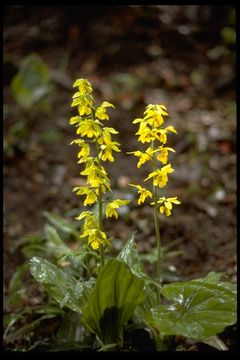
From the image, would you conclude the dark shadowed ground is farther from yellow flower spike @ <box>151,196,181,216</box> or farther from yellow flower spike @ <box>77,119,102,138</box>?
yellow flower spike @ <box>77,119,102,138</box>

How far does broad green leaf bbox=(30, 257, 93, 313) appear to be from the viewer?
246 centimetres

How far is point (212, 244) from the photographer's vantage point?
13.4 feet

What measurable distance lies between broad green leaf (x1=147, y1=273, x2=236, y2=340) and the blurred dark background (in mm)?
1186

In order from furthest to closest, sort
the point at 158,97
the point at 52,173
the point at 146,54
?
the point at 146,54 → the point at 158,97 → the point at 52,173

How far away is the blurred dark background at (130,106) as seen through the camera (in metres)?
4.37

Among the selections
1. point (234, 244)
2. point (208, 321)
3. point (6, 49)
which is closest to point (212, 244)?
point (234, 244)

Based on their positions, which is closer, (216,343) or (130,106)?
(216,343)

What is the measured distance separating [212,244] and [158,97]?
2609mm

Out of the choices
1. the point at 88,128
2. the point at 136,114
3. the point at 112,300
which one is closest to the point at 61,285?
the point at 112,300

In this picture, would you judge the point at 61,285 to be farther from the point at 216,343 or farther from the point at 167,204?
the point at 216,343

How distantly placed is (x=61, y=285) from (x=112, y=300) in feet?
1.00

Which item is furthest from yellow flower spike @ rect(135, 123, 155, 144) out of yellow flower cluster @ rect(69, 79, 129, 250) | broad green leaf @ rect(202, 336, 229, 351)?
broad green leaf @ rect(202, 336, 229, 351)

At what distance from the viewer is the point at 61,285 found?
2.52 metres

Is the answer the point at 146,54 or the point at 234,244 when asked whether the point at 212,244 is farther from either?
the point at 146,54
